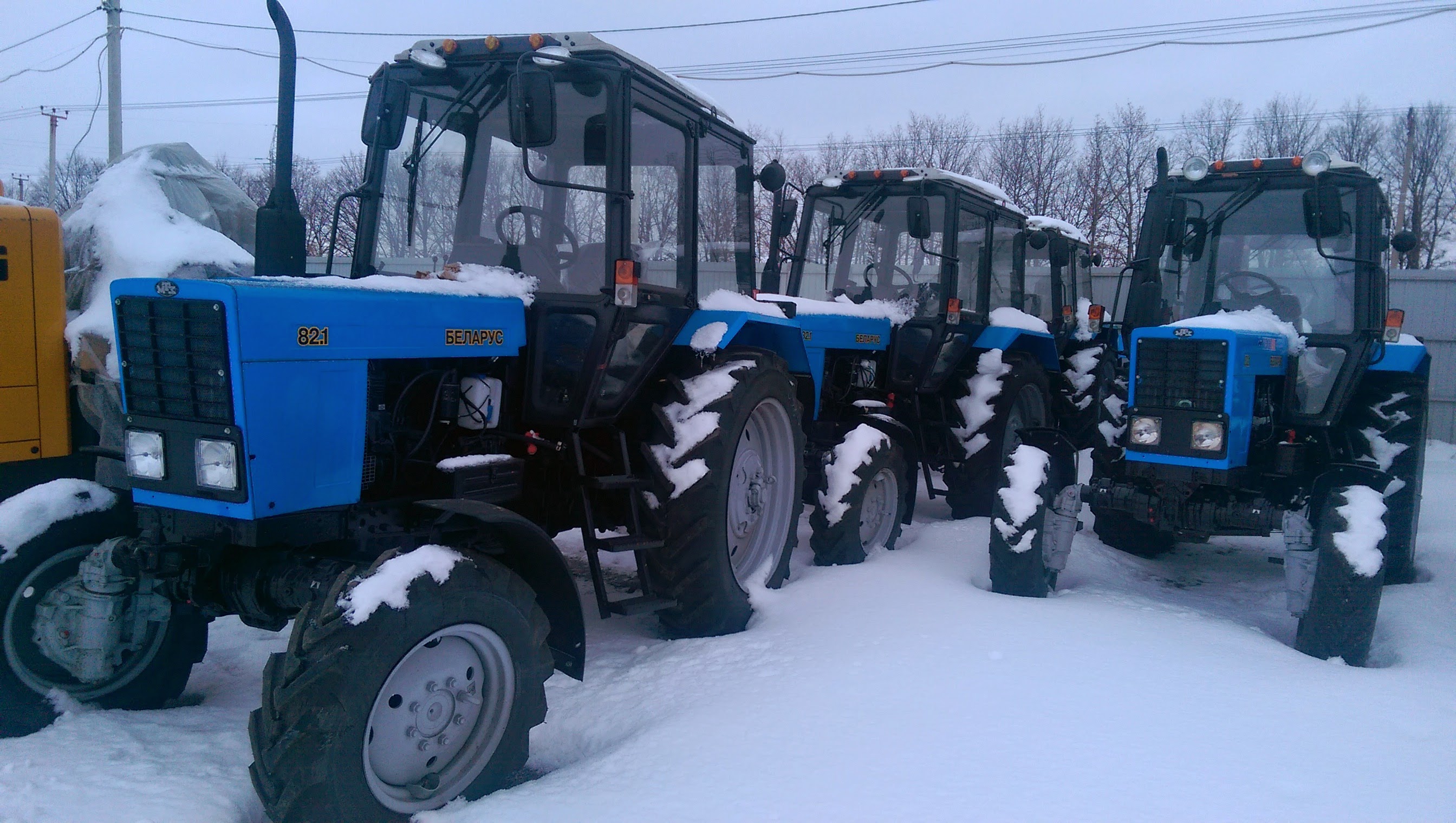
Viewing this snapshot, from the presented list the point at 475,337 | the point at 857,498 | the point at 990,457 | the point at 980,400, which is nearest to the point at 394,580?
the point at 475,337

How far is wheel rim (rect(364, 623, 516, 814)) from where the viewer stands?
A: 2.75 m

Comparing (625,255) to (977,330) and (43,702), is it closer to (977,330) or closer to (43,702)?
(43,702)

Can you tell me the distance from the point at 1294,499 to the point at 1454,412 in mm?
9484

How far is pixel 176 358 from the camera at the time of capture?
2916 mm

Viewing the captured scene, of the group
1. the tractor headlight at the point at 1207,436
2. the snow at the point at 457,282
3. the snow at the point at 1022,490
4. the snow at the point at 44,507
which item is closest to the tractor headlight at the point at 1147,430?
the tractor headlight at the point at 1207,436

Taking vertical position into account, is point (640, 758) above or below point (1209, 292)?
below

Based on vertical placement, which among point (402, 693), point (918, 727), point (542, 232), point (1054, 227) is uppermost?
point (1054, 227)

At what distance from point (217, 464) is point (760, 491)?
109 inches

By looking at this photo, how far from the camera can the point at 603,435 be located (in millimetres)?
4469

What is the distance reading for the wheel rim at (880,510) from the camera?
6.24 metres

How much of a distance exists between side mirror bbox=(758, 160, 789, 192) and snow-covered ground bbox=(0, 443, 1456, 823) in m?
2.09

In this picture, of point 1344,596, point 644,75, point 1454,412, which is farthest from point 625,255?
point 1454,412

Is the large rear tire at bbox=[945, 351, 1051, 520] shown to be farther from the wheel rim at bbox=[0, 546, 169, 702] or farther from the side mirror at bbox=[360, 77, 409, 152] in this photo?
the wheel rim at bbox=[0, 546, 169, 702]

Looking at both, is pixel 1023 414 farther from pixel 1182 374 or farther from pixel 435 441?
pixel 435 441
